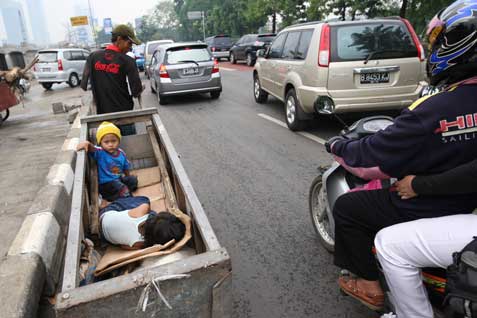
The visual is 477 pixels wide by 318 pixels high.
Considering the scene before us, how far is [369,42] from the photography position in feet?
19.2

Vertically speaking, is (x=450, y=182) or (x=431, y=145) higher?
(x=431, y=145)

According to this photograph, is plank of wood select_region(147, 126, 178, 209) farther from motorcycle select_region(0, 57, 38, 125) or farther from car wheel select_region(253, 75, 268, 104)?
motorcycle select_region(0, 57, 38, 125)

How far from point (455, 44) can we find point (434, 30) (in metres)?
0.24

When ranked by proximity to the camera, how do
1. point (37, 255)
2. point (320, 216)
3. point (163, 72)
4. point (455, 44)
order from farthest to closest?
1. point (163, 72)
2. point (320, 216)
3. point (37, 255)
4. point (455, 44)

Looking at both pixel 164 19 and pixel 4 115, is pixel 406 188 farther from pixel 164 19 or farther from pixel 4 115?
pixel 164 19

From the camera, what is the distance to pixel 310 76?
239 inches

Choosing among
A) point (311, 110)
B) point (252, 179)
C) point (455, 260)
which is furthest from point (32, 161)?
point (455, 260)

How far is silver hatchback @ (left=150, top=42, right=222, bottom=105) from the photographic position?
33.5ft

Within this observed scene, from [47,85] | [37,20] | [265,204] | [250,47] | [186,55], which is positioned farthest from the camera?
[37,20]

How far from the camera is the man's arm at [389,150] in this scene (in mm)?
1751

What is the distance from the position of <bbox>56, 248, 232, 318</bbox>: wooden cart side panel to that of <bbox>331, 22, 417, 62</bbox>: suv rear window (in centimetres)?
480

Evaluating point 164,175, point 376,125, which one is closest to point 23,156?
point 164,175

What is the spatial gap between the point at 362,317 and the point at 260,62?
7348 millimetres

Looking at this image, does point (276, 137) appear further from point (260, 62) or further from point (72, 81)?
point (72, 81)
